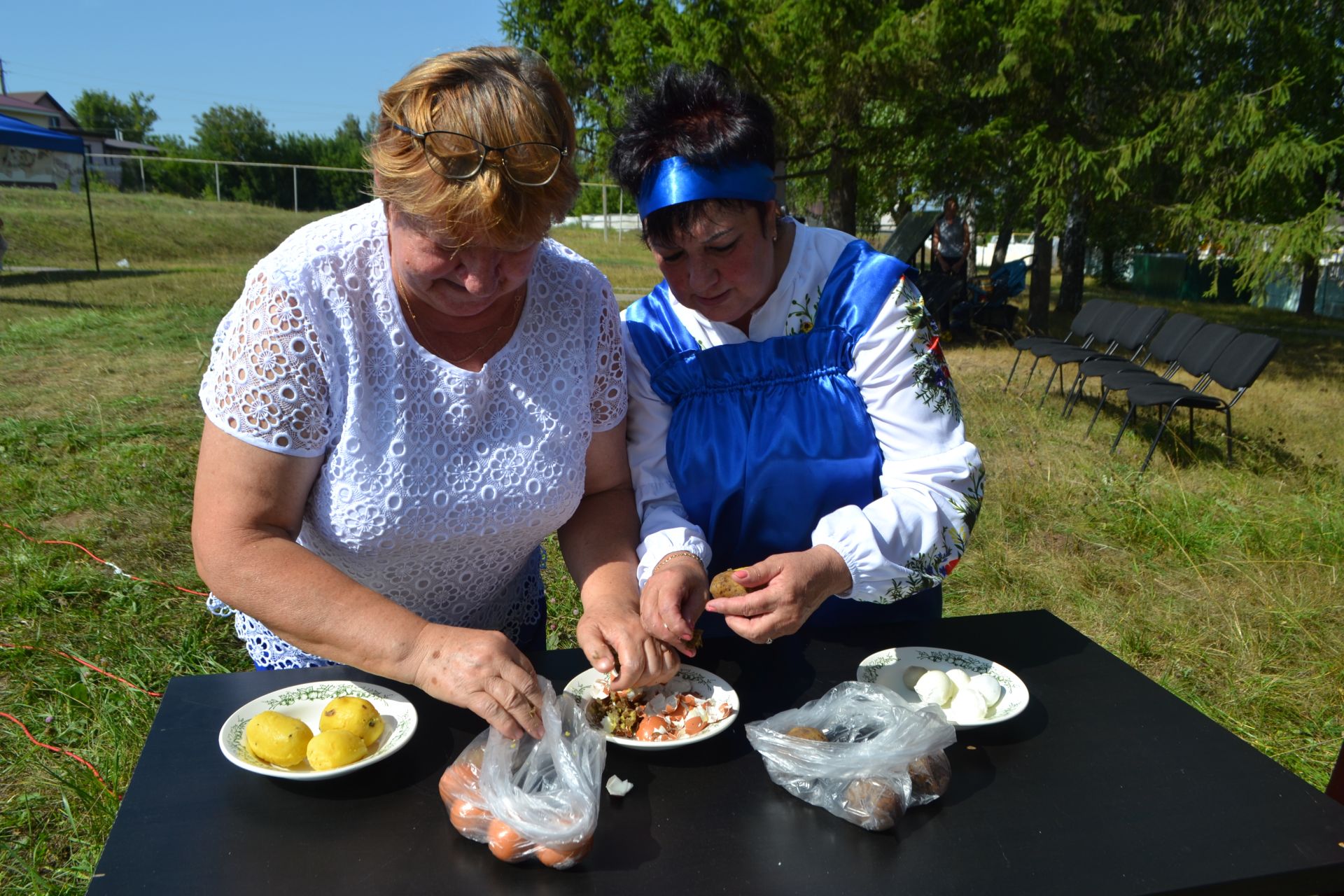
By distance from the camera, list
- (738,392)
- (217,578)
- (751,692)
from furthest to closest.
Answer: (738,392) → (751,692) → (217,578)

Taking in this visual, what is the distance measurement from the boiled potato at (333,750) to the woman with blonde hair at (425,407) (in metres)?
0.13

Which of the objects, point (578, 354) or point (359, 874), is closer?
point (359, 874)

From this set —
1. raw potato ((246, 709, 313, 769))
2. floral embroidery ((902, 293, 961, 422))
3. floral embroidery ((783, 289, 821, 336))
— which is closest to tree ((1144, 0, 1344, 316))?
floral embroidery ((902, 293, 961, 422))

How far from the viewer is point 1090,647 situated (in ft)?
5.75

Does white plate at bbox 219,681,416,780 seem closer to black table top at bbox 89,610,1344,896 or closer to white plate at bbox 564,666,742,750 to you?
black table top at bbox 89,610,1344,896

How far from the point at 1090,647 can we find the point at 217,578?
1.56 metres

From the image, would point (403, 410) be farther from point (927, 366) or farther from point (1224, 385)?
point (1224, 385)

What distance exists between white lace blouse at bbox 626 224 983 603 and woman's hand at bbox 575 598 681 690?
0.49 ft

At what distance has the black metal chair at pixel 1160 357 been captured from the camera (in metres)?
7.45

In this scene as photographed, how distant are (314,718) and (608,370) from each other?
80cm

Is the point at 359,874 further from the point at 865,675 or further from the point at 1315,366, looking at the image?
the point at 1315,366

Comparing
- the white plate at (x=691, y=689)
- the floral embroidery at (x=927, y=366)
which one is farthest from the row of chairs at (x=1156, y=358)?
the white plate at (x=691, y=689)

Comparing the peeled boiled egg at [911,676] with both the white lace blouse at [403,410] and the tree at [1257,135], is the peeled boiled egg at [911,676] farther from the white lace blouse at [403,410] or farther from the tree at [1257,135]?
the tree at [1257,135]

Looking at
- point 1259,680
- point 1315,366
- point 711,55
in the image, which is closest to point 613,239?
point 711,55
